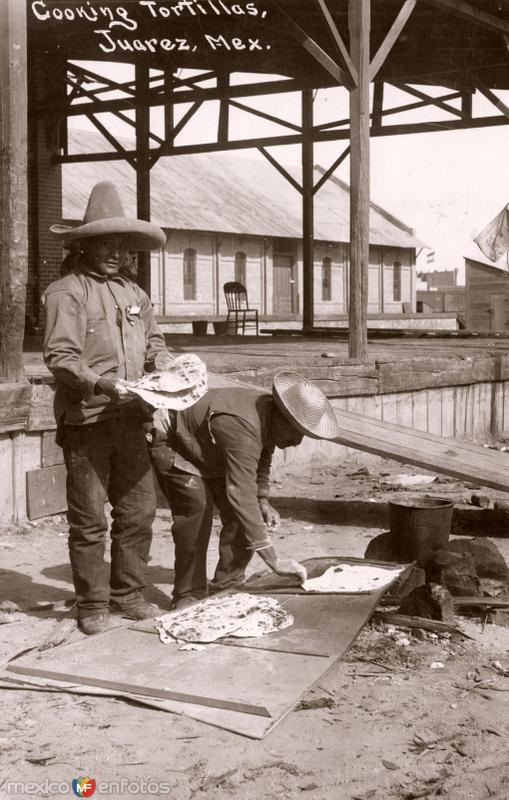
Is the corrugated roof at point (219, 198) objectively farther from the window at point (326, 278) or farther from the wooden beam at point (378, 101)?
the wooden beam at point (378, 101)

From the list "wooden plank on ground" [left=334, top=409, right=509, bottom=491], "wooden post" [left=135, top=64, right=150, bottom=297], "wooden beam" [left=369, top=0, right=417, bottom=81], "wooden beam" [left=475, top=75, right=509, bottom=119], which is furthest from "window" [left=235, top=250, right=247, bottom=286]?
"wooden plank on ground" [left=334, top=409, right=509, bottom=491]

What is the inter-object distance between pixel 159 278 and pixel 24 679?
29.2m

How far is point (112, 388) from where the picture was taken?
4.37m

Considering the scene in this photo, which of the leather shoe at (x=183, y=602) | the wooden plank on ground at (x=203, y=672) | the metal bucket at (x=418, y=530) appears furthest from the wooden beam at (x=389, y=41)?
the wooden plank on ground at (x=203, y=672)

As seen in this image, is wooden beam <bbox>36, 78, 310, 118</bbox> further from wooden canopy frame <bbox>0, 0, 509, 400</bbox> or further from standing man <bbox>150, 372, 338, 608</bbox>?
standing man <bbox>150, 372, 338, 608</bbox>

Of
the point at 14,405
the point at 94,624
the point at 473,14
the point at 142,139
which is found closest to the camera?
the point at 94,624

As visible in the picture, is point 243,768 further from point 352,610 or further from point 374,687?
point 352,610

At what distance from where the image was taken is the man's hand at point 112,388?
4363 millimetres

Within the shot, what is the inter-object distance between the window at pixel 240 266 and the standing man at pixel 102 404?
3120cm

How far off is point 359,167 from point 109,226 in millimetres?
5412

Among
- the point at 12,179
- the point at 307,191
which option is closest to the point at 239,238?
the point at 307,191

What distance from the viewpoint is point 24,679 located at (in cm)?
398

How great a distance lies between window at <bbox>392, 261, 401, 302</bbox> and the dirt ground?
39.8m

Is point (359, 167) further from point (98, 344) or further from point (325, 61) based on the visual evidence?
point (98, 344)
